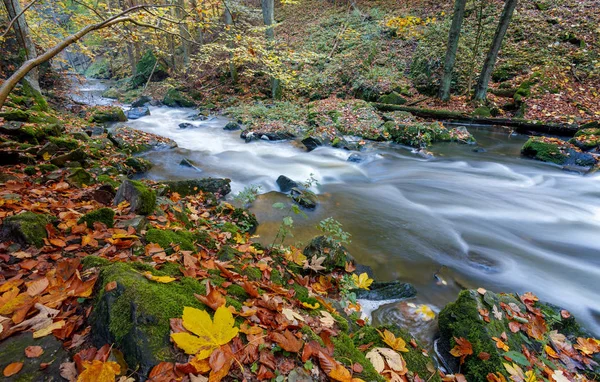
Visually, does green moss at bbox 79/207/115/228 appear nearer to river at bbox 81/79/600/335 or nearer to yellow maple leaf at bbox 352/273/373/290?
river at bbox 81/79/600/335

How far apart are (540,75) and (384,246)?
1365cm

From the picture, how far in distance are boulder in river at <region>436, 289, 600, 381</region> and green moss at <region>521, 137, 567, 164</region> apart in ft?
27.9

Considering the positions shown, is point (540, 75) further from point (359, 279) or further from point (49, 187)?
point (49, 187)

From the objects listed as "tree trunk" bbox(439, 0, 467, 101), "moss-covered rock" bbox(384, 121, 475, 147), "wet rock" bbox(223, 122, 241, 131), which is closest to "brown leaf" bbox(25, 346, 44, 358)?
"moss-covered rock" bbox(384, 121, 475, 147)

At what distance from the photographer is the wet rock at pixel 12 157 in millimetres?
4805

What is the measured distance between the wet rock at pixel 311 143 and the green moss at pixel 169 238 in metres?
8.74

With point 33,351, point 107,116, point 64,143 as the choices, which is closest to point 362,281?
point 33,351

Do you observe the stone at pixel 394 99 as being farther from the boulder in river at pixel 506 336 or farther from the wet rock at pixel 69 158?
the wet rock at pixel 69 158

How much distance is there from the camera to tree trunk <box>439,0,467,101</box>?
44.3ft

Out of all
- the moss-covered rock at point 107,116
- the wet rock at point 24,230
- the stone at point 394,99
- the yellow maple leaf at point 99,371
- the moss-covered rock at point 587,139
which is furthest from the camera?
the stone at point 394,99

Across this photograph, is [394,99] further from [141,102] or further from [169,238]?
[141,102]

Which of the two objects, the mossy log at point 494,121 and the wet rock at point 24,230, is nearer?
the wet rock at point 24,230

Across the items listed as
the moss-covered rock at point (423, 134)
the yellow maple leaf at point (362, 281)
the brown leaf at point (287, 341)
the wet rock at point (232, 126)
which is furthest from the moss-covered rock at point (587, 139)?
the wet rock at point (232, 126)

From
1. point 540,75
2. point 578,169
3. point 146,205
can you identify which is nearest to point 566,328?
point 146,205
